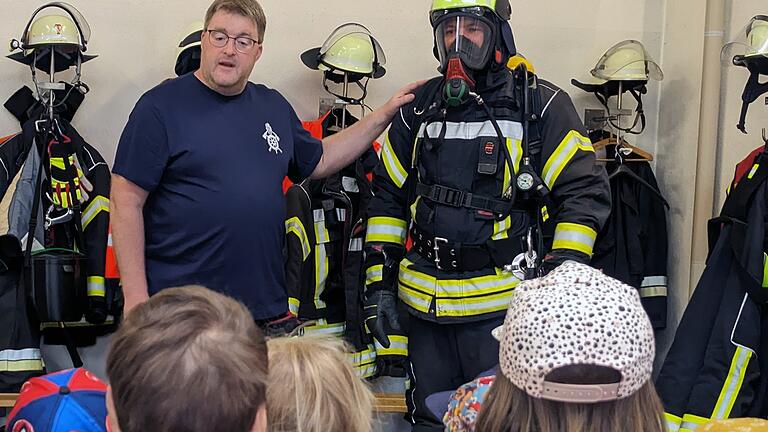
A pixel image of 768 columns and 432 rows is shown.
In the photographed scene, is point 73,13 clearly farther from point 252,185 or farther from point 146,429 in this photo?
point 146,429

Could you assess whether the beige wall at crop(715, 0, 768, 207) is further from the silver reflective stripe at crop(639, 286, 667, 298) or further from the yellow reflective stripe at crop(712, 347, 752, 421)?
the yellow reflective stripe at crop(712, 347, 752, 421)

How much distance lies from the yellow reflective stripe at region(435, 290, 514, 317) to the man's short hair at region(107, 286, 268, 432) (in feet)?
5.87

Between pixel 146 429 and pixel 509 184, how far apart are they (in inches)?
78.0

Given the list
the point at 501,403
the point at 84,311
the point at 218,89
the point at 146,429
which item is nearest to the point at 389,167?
the point at 218,89

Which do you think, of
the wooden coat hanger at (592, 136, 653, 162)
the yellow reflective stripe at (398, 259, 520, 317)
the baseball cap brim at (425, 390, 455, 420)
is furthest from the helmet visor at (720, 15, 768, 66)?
the baseball cap brim at (425, 390, 455, 420)

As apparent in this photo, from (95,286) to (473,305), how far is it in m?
1.74

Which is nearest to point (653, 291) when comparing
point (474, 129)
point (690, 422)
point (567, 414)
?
point (690, 422)

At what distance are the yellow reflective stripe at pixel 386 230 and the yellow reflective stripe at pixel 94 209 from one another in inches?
52.8

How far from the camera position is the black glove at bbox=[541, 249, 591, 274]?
9.45ft

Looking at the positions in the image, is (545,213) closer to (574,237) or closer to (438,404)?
(574,237)

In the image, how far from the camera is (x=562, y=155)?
2936mm

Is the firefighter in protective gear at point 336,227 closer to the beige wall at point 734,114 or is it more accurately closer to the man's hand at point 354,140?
the man's hand at point 354,140

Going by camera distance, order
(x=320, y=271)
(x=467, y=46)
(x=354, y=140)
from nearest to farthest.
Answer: (x=467, y=46)
(x=354, y=140)
(x=320, y=271)

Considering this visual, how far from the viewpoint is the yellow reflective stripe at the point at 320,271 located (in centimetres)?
398
